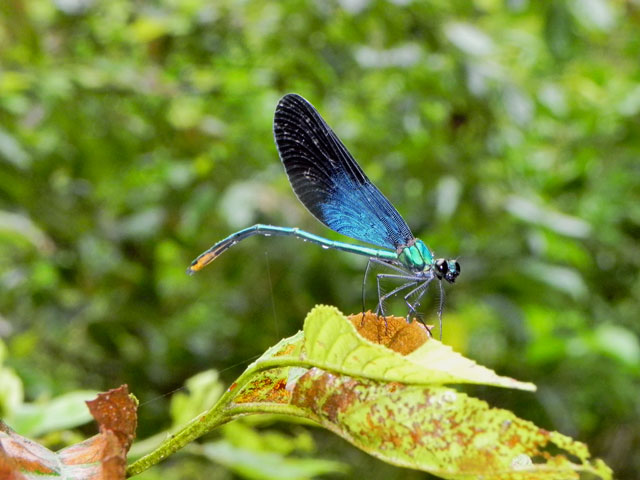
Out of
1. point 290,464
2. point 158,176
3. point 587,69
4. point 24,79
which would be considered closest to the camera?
point 290,464

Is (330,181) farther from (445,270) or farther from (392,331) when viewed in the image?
(392,331)

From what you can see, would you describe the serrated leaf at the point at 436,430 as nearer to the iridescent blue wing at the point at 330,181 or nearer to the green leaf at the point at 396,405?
the green leaf at the point at 396,405

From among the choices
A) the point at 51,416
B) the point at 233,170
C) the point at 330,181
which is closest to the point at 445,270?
the point at 330,181

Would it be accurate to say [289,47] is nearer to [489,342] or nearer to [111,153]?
[111,153]

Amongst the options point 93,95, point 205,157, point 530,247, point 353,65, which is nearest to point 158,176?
point 205,157

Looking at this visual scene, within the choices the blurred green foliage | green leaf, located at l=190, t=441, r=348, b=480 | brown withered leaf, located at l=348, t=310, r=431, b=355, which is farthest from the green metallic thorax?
the blurred green foliage

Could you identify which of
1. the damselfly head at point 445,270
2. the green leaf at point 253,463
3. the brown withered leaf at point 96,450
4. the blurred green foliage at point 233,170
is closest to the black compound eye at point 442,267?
the damselfly head at point 445,270

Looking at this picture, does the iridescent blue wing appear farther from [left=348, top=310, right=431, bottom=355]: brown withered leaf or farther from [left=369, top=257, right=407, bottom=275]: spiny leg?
[left=348, top=310, right=431, bottom=355]: brown withered leaf
